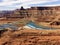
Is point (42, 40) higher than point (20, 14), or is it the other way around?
point (42, 40)

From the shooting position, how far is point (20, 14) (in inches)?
4414

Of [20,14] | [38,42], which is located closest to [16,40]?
[38,42]

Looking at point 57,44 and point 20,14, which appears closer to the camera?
point 57,44

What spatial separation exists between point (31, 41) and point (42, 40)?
1.53 m

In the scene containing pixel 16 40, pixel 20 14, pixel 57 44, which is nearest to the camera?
pixel 57 44

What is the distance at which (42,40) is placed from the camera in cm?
2728

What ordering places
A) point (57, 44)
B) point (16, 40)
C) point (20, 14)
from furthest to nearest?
point (20, 14) → point (16, 40) → point (57, 44)

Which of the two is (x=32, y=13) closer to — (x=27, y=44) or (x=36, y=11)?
(x=36, y=11)

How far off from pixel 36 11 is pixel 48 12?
6984mm

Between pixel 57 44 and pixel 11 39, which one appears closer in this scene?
pixel 57 44

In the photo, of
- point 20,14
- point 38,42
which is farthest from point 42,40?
point 20,14

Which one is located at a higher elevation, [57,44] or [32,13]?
[57,44]

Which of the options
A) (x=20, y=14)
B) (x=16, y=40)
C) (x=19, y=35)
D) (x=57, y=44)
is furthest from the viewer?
(x=20, y=14)

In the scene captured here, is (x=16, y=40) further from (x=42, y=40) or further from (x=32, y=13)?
(x=32, y=13)
